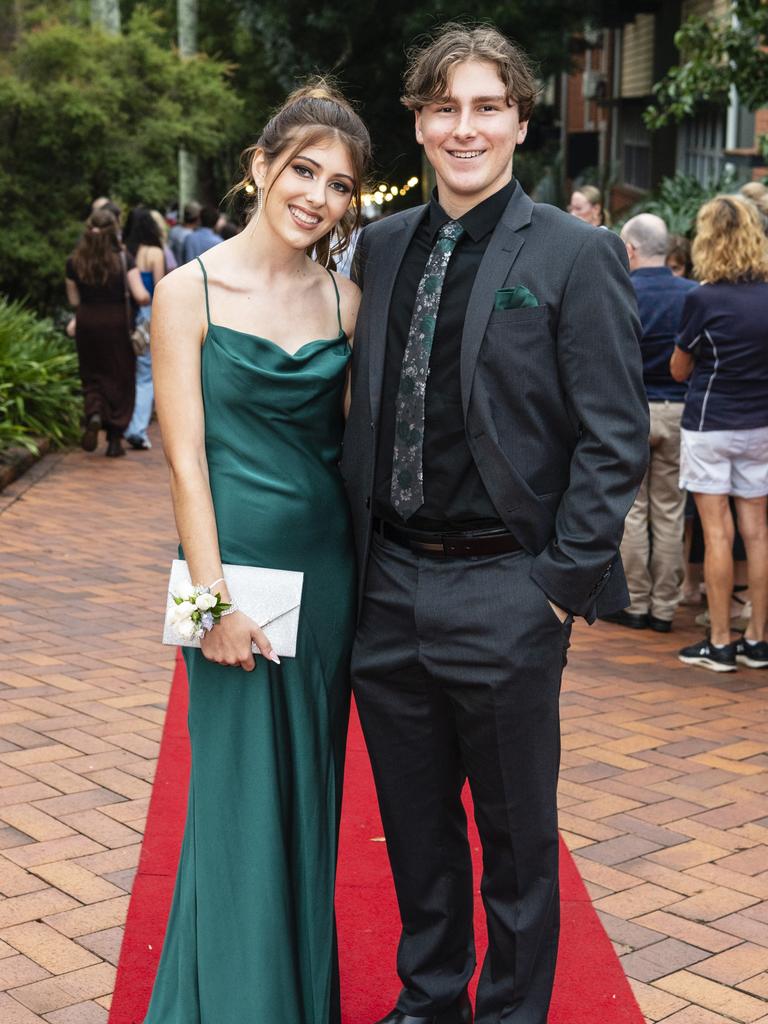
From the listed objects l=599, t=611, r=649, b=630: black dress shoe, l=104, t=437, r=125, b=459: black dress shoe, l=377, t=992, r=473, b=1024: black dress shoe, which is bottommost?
l=599, t=611, r=649, b=630: black dress shoe

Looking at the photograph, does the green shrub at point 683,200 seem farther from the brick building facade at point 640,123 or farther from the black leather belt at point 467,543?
the black leather belt at point 467,543

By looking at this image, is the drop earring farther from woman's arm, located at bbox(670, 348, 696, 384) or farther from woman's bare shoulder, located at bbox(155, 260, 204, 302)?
woman's arm, located at bbox(670, 348, 696, 384)

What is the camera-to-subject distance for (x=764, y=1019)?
3443 millimetres

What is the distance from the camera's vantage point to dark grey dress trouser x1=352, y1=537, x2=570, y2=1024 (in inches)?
115

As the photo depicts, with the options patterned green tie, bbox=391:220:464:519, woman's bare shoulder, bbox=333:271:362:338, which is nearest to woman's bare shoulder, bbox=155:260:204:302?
woman's bare shoulder, bbox=333:271:362:338

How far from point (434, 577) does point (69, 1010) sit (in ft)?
4.77

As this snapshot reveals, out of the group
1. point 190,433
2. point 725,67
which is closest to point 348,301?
point 190,433

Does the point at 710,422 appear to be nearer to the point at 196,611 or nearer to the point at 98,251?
the point at 196,611

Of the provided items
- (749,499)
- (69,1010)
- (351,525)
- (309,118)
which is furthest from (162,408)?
(749,499)

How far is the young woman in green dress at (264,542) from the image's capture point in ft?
9.70

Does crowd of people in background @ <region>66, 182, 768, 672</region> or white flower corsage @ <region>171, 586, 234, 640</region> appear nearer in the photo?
white flower corsage @ <region>171, 586, 234, 640</region>

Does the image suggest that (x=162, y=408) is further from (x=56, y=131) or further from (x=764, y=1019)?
(x=56, y=131)

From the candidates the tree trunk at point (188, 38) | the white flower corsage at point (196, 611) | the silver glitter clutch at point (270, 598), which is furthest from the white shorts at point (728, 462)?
the tree trunk at point (188, 38)

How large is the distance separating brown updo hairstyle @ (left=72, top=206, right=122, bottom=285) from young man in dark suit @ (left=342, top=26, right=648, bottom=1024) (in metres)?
9.31
